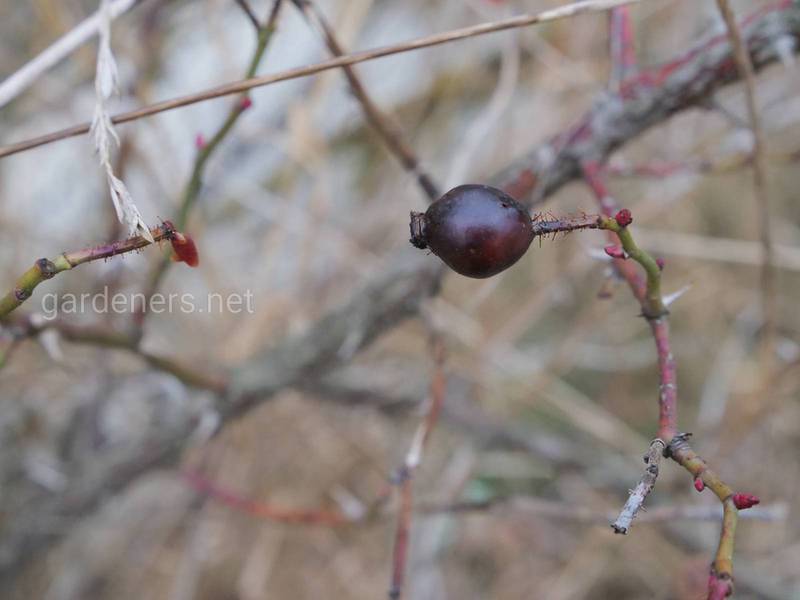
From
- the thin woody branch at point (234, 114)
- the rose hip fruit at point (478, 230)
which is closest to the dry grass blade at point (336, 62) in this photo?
the thin woody branch at point (234, 114)

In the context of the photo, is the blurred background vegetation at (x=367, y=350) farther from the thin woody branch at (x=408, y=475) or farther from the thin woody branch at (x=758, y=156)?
the thin woody branch at (x=408, y=475)

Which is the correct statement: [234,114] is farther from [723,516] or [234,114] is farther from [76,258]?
[723,516]

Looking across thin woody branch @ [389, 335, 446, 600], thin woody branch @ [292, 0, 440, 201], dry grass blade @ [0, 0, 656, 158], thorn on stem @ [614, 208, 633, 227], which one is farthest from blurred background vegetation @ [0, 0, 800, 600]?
thorn on stem @ [614, 208, 633, 227]

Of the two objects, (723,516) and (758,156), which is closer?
(723,516)

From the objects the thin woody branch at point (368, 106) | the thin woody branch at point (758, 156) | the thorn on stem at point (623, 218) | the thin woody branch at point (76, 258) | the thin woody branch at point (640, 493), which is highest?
the thin woody branch at point (758, 156)

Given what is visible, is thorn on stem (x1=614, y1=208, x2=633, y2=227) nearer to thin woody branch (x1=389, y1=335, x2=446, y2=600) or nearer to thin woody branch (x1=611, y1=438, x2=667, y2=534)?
thin woody branch (x1=611, y1=438, x2=667, y2=534)

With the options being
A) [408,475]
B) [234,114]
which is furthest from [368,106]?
[408,475]
